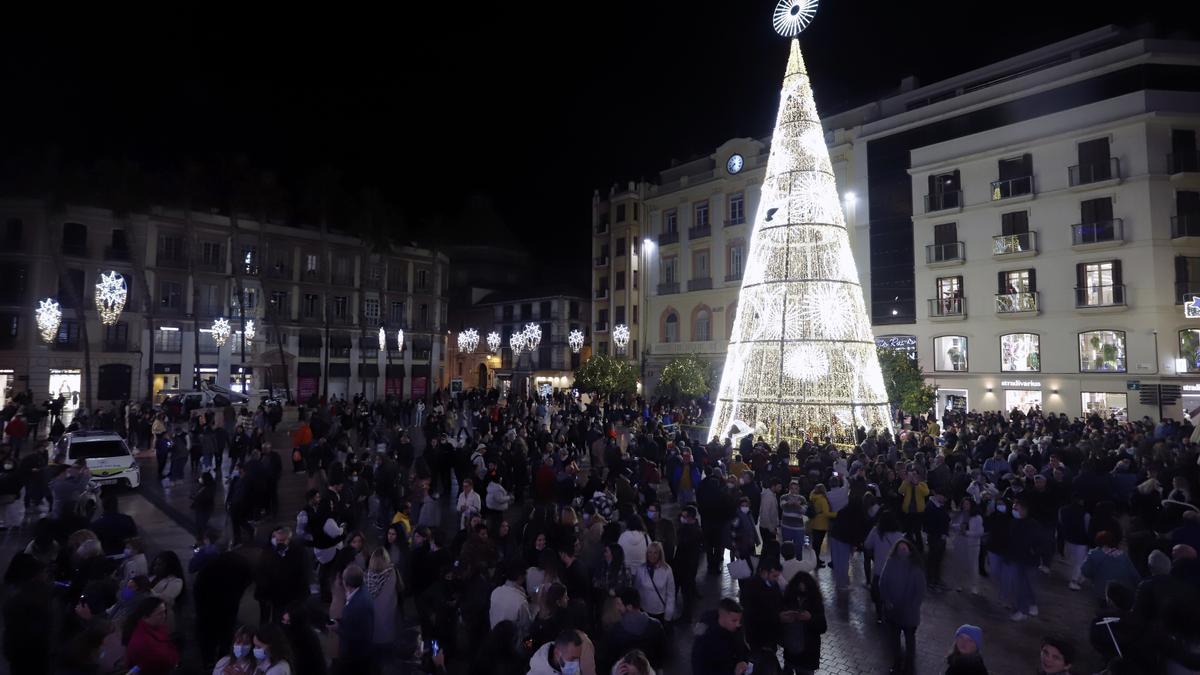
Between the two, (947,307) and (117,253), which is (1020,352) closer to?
(947,307)

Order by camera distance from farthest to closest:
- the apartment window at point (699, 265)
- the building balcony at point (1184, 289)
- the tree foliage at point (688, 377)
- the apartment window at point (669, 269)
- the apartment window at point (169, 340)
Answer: the apartment window at point (669, 269) < the apartment window at point (699, 265) < the apartment window at point (169, 340) < the tree foliage at point (688, 377) < the building balcony at point (1184, 289)

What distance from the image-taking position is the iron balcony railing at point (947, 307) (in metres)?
29.5

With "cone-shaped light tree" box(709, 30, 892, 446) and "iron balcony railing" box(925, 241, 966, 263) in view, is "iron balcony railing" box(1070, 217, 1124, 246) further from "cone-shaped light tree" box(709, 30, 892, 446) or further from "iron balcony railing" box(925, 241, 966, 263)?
"cone-shaped light tree" box(709, 30, 892, 446)

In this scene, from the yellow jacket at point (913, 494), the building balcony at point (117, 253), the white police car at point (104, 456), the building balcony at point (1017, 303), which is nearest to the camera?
the yellow jacket at point (913, 494)

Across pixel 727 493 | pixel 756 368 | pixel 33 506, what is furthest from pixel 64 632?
pixel 756 368

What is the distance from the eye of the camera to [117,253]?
38.5m

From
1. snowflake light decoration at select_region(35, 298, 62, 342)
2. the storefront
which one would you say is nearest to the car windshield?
snowflake light decoration at select_region(35, 298, 62, 342)

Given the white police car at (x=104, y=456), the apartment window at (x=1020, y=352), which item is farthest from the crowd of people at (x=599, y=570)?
the apartment window at (x=1020, y=352)

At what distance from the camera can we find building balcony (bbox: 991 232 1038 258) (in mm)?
27625

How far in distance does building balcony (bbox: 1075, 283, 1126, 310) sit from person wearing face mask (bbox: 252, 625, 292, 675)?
3115 centimetres

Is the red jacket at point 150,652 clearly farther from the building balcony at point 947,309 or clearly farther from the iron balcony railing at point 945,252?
the iron balcony railing at point 945,252

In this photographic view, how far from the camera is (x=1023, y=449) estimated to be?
14.3 metres

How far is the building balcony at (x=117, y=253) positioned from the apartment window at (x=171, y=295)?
2543 millimetres

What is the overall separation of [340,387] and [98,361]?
15.4m
